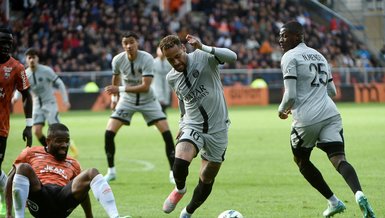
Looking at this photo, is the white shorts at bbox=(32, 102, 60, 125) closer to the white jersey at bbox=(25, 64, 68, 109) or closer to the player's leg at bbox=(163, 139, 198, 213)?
the white jersey at bbox=(25, 64, 68, 109)

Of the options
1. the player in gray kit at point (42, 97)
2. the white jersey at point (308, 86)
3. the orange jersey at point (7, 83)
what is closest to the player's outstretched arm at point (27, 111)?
the orange jersey at point (7, 83)

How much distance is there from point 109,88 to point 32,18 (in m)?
29.5

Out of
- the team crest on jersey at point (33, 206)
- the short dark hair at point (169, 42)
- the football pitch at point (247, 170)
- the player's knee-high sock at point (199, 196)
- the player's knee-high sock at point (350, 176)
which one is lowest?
the football pitch at point (247, 170)

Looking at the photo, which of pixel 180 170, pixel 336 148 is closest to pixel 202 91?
pixel 180 170

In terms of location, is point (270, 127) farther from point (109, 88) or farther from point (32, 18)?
point (32, 18)

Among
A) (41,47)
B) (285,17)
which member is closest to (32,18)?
(41,47)

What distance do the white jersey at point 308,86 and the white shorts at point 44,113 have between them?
28.4ft

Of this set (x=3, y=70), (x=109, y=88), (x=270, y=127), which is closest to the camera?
(x=3, y=70)

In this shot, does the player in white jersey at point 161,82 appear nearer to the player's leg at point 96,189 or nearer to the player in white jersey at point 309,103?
the player in white jersey at point 309,103

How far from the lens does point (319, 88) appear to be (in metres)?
9.77

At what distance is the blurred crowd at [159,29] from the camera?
40312 mm

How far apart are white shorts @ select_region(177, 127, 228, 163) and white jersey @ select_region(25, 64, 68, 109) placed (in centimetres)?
797

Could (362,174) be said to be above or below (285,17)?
above

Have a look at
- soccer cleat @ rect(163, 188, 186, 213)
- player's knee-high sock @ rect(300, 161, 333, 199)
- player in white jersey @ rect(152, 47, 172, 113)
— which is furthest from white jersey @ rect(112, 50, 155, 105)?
player in white jersey @ rect(152, 47, 172, 113)
